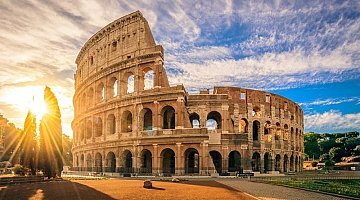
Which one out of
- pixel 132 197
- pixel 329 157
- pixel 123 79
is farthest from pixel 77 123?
pixel 329 157

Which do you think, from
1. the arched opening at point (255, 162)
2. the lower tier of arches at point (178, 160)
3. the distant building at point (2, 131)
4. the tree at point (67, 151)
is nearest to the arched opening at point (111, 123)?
the lower tier of arches at point (178, 160)

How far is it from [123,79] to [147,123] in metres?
6.24

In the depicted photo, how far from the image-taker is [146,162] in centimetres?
3772

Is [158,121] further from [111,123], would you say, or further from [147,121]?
[111,123]

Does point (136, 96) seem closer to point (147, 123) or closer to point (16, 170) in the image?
point (147, 123)

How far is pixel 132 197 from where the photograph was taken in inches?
589

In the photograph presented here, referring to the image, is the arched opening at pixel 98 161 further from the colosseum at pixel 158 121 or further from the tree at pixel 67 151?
the tree at pixel 67 151

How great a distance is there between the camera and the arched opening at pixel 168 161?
118 ft

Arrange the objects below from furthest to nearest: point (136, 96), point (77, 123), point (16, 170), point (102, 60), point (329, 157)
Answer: point (329, 157) → point (77, 123) → point (102, 60) → point (136, 96) → point (16, 170)

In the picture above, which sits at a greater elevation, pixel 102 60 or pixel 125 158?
pixel 102 60

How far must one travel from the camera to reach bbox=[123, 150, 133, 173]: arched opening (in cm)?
3659

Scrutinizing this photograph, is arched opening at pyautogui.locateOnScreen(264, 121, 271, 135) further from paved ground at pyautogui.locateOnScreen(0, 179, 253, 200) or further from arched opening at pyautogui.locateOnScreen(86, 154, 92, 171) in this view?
paved ground at pyautogui.locateOnScreen(0, 179, 253, 200)

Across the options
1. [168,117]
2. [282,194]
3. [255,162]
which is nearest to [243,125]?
[255,162]

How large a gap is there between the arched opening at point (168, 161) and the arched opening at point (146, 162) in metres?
1.74
